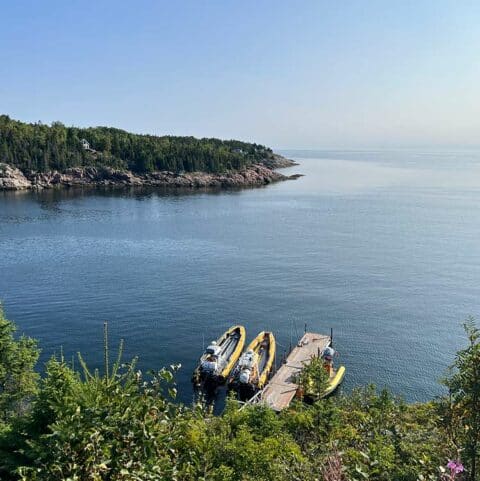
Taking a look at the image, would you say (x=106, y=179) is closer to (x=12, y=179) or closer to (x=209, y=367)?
(x=12, y=179)

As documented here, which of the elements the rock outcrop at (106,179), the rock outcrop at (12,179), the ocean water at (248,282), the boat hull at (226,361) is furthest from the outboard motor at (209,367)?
the rock outcrop at (106,179)

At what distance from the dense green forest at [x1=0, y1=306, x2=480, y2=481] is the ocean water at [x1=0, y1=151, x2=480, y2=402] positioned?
2285 cm

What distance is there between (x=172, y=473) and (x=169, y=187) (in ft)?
603

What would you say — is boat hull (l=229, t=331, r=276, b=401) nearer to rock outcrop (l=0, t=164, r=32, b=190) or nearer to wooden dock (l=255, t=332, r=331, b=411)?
wooden dock (l=255, t=332, r=331, b=411)

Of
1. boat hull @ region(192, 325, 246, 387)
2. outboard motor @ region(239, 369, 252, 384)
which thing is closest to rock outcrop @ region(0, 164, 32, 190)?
boat hull @ region(192, 325, 246, 387)

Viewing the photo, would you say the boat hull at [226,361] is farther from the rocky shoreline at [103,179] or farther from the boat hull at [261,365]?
the rocky shoreline at [103,179]

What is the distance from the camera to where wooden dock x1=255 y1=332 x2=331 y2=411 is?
3950 cm

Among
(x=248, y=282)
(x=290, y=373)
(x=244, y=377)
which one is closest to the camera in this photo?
(x=244, y=377)

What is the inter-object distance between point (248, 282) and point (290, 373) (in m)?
27.3

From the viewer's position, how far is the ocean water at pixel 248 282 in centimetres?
5162

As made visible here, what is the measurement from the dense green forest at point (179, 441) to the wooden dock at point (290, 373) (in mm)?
13868

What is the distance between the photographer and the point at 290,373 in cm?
4416

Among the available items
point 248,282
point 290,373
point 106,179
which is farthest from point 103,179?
point 290,373

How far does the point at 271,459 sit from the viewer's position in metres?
18.9
